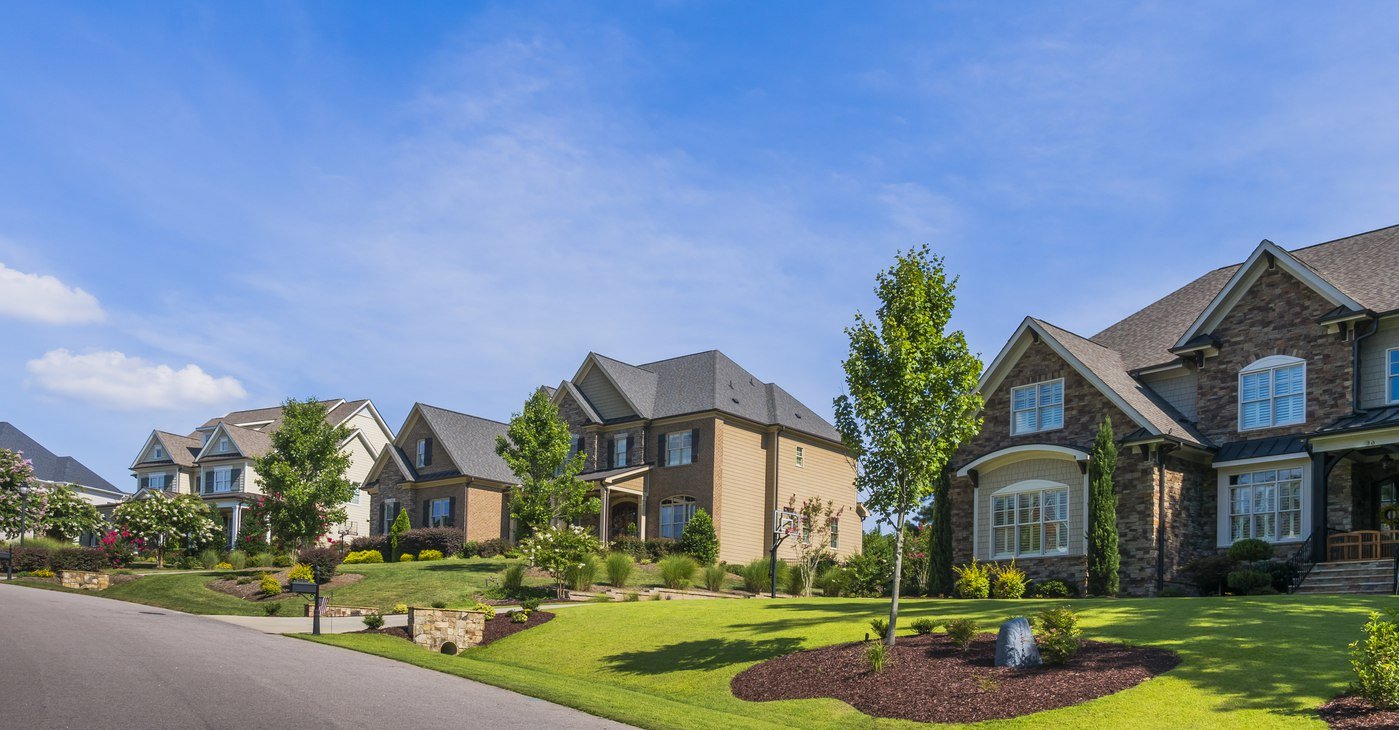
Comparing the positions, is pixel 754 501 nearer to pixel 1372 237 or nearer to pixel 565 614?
pixel 565 614

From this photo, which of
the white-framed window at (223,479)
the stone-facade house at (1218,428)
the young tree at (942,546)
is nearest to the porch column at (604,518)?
the young tree at (942,546)

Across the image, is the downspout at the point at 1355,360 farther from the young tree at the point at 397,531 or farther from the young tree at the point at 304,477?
the young tree at the point at 397,531

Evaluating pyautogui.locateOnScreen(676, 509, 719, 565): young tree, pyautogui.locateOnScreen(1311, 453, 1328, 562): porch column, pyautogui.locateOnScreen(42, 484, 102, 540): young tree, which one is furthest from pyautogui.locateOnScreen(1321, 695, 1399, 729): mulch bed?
pyautogui.locateOnScreen(42, 484, 102, 540): young tree

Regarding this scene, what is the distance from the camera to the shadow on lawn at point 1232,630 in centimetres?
1305

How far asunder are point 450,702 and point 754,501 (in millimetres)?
31980

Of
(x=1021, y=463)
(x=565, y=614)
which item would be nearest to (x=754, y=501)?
(x=1021, y=463)

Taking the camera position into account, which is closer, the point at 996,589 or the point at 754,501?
the point at 996,589

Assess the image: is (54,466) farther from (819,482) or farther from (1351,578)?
(1351,578)

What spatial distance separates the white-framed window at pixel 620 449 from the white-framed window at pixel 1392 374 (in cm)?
2853

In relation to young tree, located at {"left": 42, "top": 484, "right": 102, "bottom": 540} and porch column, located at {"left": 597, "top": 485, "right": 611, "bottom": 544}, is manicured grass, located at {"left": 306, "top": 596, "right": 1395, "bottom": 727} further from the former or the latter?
young tree, located at {"left": 42, "top": 484, "right": 102, "bottom": 540}

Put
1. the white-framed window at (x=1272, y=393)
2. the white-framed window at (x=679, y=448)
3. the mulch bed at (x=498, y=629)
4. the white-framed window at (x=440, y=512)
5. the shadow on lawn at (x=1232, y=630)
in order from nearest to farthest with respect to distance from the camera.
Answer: the shadow on lawn at (x=1232, y=630) < the mulch bed at (x=498, y=629) < the white-framed window at (x=1272, y=393) < the white-framed window at (x=679, y=448) < the white-framed window at (x=440, y=512)

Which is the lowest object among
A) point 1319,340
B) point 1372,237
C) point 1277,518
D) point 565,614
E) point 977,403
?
point 565,614

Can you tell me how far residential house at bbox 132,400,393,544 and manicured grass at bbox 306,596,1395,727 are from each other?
141ft

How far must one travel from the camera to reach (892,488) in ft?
60.2
